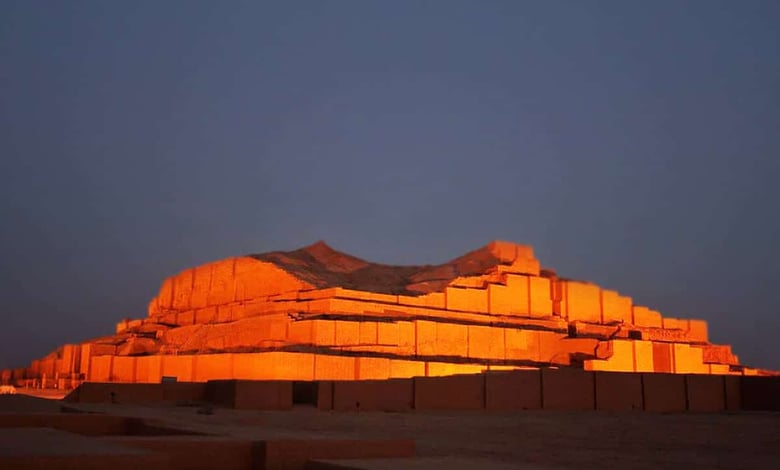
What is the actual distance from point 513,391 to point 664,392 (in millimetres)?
4300

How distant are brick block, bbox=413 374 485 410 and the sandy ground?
1.12 metres

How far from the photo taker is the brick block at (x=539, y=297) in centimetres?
4153

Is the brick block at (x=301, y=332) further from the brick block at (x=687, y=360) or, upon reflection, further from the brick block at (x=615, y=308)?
the brick block at (x=615, y=308)

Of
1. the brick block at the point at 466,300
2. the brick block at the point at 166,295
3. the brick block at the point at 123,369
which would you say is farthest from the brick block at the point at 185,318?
the brick block at the point at 466,300

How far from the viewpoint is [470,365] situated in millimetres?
34156

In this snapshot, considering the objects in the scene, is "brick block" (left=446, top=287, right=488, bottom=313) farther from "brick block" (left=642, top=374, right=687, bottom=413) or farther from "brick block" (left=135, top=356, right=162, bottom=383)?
"brick block" (left=642, top=374, right=687, bottom=413)

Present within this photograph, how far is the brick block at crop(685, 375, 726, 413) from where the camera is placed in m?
23.5

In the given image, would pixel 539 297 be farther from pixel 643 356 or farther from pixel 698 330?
pixel 698 330

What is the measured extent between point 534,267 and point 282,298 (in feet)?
43.1

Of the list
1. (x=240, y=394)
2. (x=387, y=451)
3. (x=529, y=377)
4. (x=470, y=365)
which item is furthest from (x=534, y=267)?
(x=387, y=451)

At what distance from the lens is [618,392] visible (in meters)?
23.4

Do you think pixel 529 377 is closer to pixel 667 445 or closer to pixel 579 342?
pixel 667 445

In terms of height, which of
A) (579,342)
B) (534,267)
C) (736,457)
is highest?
(534,267)

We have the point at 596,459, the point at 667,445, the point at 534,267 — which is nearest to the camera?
the point at 596,459
